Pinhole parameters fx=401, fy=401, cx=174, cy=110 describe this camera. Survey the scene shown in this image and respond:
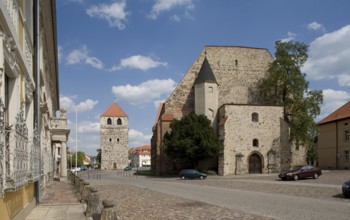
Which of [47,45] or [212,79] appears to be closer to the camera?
[47,45]

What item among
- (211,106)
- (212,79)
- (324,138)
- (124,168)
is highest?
(212,79)

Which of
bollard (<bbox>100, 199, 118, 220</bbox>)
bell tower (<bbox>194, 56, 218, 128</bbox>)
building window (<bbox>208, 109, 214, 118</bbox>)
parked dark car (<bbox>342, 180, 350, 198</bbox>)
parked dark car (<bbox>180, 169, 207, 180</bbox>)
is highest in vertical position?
bell tower (<bbox>194, 56, 218, 128</bbox>)

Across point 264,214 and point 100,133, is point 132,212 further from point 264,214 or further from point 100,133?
point 100,133

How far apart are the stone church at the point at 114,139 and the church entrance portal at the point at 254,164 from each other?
168ft

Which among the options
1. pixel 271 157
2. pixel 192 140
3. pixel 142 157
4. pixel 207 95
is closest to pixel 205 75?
pixel 207 95

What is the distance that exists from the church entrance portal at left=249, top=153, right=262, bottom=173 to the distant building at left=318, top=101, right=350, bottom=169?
1158 centimetres

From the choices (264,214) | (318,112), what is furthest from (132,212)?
(318,112)

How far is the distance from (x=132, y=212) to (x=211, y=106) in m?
42.1

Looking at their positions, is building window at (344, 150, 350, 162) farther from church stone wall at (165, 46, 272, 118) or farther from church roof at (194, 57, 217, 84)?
church roof at (194, 57, 217, 84)

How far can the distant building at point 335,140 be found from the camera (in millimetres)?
53750

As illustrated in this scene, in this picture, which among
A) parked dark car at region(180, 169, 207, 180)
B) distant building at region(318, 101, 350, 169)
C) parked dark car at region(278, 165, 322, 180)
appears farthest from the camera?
distant building at region(318, 101, 350, 169)

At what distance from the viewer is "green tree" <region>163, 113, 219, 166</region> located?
162 ft

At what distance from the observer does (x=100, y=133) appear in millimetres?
99250

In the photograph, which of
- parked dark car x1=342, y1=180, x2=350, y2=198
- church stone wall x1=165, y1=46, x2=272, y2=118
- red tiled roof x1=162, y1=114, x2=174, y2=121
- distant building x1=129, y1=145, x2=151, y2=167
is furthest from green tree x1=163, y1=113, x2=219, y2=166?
distant building x1=129, y1=145, x2=151, y2=167
